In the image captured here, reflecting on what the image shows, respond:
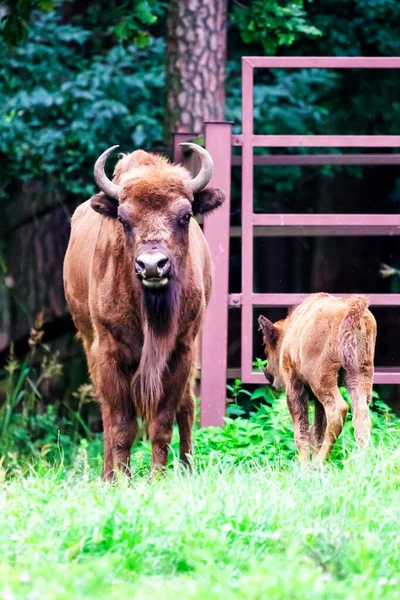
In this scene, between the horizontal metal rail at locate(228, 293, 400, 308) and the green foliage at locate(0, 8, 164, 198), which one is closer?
the horizontal metal rail at locate(228, 293, 400, 308)

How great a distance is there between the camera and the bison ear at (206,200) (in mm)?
6957

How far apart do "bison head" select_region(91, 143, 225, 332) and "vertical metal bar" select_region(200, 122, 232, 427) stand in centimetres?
182

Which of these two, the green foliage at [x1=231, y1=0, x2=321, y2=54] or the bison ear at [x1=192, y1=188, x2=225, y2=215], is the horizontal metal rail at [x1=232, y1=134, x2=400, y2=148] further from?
the green foliage at [x1=231, y1=0, x2=321, y2=54]

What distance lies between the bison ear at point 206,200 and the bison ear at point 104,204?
0.51 metres

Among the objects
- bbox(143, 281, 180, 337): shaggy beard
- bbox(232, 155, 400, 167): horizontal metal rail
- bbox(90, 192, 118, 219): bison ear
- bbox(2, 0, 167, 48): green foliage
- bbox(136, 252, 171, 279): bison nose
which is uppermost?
bbox(2, 0, 167, 48): green foliage

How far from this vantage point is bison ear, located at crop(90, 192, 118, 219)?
6.79 m

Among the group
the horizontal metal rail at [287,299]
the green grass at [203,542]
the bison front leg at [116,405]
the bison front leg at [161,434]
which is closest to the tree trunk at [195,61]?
the horizontal metal rail at [287,299]

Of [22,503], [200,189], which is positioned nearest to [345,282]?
[200,189]

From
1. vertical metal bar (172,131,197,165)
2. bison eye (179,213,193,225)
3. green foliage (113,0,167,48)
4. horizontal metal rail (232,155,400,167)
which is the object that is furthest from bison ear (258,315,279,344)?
green foliage (113,0,167,48)

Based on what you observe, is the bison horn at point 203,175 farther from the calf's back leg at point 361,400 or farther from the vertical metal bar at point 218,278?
the vertical metal bar at point 218,278

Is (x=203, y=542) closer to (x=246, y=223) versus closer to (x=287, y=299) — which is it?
(x=287, y=299)

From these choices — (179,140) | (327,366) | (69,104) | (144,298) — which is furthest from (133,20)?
(327,366)

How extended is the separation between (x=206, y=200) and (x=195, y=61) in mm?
4273

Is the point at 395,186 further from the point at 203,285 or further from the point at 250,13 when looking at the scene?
the point at 203,285
